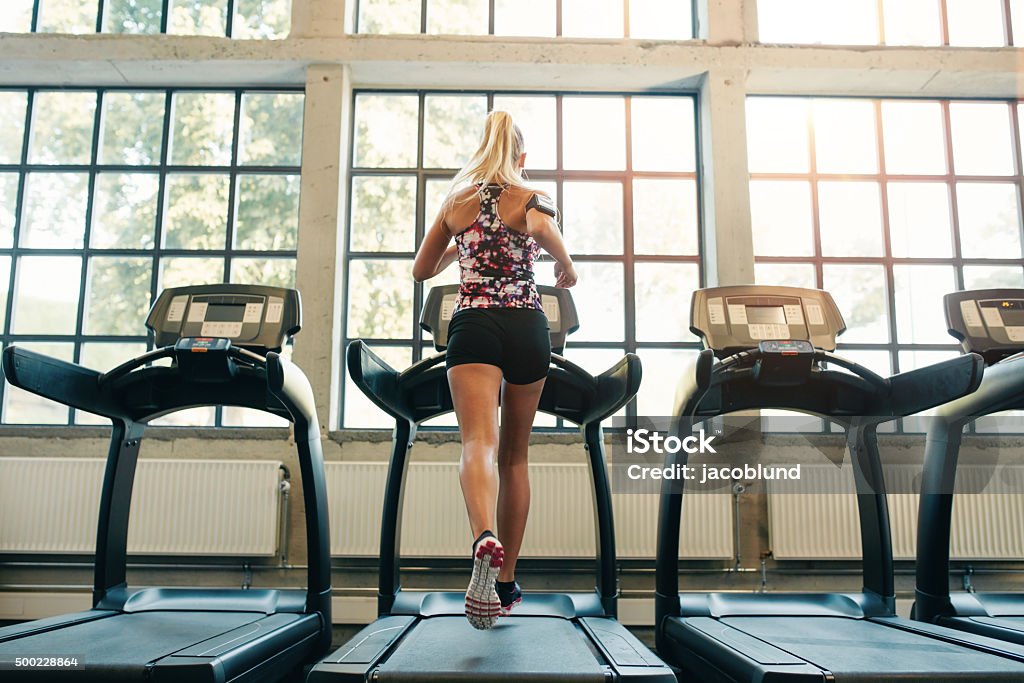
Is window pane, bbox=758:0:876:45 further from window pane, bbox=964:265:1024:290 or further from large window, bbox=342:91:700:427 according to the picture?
window pane, bbox=964:265:1024:290

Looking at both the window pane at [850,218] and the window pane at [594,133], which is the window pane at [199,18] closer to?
the window pane at [594,133]

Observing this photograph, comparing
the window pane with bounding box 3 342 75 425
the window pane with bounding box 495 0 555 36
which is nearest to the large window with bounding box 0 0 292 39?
the window pane with bounding box 495 0 555 36

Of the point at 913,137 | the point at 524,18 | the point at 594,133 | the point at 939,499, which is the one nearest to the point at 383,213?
the point at 594,133

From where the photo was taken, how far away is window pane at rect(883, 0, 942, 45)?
434cm

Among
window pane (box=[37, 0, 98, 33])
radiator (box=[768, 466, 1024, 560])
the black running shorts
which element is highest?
window pane (box=[37, 0, 98, 33])

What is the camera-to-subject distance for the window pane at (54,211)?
416cm

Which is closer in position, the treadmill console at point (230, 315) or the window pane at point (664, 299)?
the treadmill console at point (230, 315)

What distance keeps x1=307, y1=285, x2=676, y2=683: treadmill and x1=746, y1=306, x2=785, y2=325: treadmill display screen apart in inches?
24.8

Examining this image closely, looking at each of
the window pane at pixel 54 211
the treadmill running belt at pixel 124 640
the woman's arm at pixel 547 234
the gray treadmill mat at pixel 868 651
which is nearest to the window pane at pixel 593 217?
the woman's arm at pixel 547 234

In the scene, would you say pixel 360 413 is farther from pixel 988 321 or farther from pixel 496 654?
pixel 988 321

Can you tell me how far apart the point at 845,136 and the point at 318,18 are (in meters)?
3.13

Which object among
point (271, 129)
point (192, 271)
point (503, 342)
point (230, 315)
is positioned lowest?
point (503, 342)

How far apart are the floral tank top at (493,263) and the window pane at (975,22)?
369cm

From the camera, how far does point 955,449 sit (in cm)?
288
